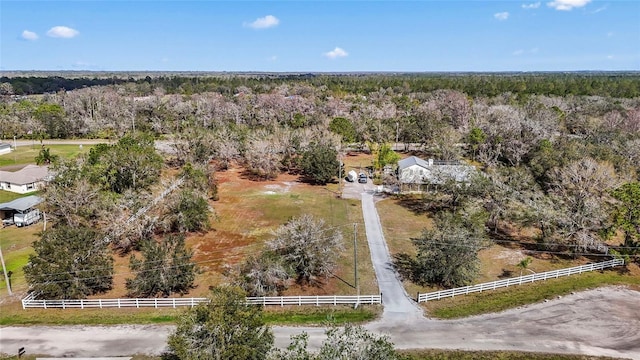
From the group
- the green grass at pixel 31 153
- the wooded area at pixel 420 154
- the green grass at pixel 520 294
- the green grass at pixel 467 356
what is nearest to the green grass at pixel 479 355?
the green grass at pixel 467 356

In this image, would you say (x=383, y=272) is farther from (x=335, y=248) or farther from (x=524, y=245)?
(x=524, y=245)

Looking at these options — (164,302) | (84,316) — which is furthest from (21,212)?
(164,302)

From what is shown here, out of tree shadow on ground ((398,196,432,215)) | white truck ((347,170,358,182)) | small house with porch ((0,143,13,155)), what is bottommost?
tree shadow on ground ((398,196,432,215))

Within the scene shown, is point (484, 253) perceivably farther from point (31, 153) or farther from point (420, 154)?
point (31, 153)

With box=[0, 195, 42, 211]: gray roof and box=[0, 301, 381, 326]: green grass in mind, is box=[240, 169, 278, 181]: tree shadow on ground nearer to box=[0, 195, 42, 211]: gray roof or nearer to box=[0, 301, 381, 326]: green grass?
box=[0, 195, 42, 211]: gray roof

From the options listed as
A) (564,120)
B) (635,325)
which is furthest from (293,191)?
(564,120)

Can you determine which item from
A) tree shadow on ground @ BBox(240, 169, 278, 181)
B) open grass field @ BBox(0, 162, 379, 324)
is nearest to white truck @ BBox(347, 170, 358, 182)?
open grass field @ BBox(0, 162, 379, 324)
